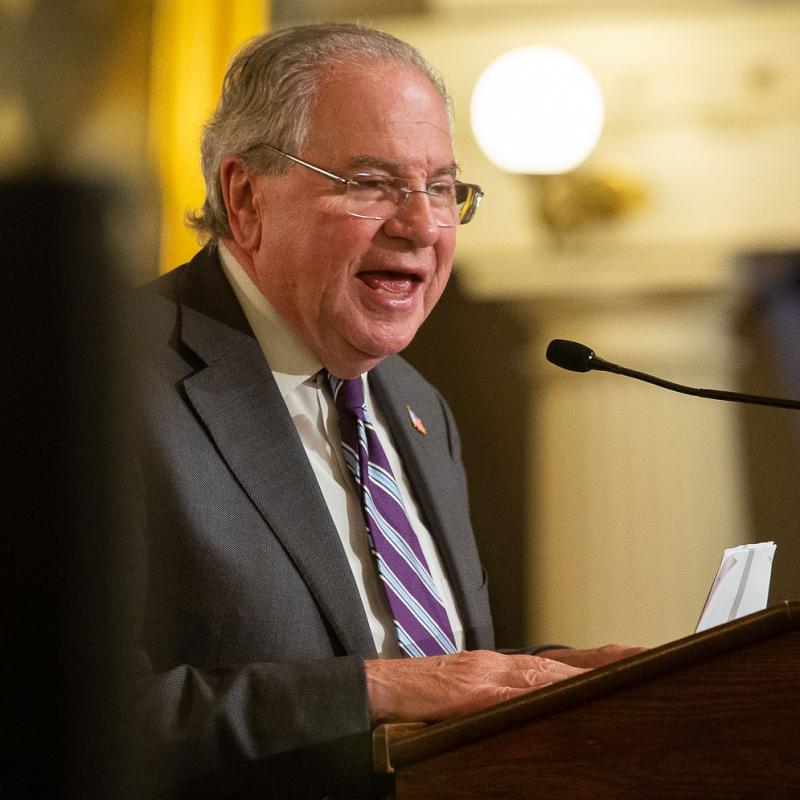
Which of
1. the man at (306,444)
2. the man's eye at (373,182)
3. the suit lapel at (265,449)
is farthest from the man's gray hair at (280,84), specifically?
the suit lapel at (265,449)

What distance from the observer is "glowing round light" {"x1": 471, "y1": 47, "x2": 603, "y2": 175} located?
331 centimetres

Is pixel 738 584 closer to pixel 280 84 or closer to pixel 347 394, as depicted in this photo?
pixel 347 394

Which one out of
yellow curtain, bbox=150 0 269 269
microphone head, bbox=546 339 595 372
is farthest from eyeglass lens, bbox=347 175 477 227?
A: yellow curtain, bbox=150 0 269 269

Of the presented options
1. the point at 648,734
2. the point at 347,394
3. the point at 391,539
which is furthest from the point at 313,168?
the point at 648,734

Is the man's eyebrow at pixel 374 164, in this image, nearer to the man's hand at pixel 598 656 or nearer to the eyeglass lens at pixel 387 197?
the eyeglass lens at pixel 387 197

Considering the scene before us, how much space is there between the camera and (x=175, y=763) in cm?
113

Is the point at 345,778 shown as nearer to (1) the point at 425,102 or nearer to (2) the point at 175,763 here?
(2) the point at 175,763

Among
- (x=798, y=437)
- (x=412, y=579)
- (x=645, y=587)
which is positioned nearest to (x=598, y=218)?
(x=798, y=437)

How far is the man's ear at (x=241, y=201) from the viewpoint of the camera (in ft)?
5.28

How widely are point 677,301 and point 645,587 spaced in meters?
0.91

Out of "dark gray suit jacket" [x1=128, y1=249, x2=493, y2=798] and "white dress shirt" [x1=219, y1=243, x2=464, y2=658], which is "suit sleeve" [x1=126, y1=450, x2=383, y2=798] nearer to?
"dark gray suit jacket" [x1=128, y1=249, x2=493, y2=798]

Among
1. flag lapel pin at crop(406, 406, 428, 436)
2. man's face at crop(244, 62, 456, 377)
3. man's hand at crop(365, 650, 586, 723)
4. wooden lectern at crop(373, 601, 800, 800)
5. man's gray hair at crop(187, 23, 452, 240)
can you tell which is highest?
man's gray hair at crop(187, 23, 452, 240)

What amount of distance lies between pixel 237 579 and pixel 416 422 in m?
0.54

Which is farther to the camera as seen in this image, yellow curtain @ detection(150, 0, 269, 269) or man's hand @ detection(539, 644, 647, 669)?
yellow curtain @ detection(150, 0, 269, 269)
